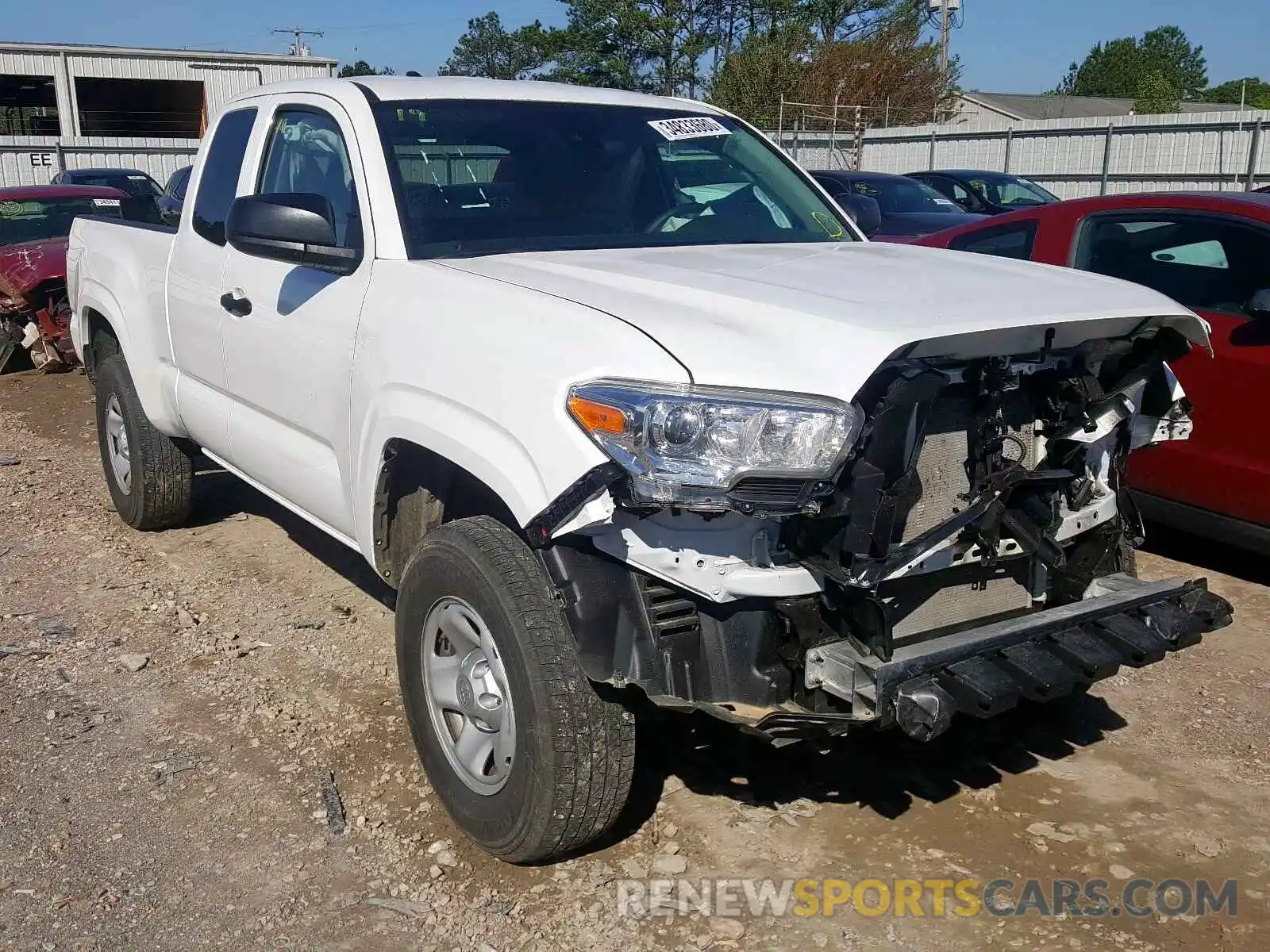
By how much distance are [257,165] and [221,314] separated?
566 millimetres

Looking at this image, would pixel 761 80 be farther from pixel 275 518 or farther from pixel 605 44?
pixel 275 518

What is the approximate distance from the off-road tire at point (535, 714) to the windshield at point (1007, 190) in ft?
50.7

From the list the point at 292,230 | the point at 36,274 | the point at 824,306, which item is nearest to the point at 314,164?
the point at 292,230

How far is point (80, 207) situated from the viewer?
12102mm

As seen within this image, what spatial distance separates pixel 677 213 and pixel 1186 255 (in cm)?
252

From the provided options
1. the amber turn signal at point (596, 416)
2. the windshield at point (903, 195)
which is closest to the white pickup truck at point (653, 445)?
the amber turn signal at point (596, 416)

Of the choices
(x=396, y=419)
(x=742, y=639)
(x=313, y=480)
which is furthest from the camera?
(x=313, y=480)

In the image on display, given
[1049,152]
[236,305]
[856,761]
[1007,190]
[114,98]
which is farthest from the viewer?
[114,98]

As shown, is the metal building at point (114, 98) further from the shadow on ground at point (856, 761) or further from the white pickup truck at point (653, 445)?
the shadow on ground at point (856, 761)

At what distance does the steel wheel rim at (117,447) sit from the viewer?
237 inches

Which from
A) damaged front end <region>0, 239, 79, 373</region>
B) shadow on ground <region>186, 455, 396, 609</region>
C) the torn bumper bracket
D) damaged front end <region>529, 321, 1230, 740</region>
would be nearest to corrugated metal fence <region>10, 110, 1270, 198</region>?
damaged front end <region>0, 239, 79, 373</region>

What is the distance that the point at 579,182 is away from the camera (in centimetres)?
411

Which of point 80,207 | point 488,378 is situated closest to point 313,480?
point 488,378

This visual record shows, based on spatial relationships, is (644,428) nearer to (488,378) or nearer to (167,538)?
(488,378)
